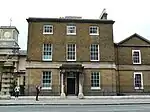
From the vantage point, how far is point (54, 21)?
119 feet

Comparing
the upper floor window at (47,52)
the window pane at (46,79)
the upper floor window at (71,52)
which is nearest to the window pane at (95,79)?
the upper floor window at (71,52)

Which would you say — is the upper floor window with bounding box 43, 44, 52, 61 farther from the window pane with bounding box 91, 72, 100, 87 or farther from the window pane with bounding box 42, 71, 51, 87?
the window pane with bounding box 91, 72, 100, 87

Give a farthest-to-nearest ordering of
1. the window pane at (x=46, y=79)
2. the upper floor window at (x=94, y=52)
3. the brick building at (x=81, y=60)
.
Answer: the upper floor window at (x=94, y=52)
the window pane at (x=46, y=79)
the brick building at (x=81, y=60)

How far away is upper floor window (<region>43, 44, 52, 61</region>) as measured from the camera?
1393 inches

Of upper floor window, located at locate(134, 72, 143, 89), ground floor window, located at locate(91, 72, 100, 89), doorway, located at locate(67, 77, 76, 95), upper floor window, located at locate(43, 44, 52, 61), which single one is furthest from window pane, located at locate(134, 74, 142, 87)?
upper floor window, located at locate(43, 44, 52, 61)

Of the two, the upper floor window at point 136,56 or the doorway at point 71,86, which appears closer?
the doorway at point 71,86

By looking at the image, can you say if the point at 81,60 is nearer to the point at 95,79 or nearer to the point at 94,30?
the point at 95,79

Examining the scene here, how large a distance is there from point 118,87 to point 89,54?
246 inches

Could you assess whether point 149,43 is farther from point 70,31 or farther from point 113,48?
point 70,31

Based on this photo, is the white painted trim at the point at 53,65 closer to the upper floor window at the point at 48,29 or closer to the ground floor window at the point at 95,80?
the ground floor window at the point at 95,80

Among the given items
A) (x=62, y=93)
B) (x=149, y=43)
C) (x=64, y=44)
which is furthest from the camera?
(x=149, y=43)

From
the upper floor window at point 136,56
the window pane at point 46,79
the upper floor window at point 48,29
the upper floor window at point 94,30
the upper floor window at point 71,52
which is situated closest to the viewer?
the window pane at point 46,79

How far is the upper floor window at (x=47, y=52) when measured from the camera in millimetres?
35375

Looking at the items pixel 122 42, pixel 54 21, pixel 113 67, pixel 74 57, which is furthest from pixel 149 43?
pixel 54 21
